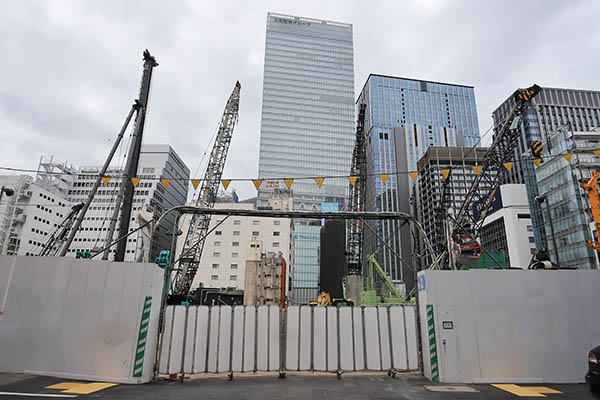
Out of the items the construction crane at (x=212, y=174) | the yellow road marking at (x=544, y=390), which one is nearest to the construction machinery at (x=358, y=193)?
the construction crane at (x=212, y=174)

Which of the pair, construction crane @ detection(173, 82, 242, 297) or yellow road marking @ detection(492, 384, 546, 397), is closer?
yellow road marking @ detection(492, 384, 546, 397)


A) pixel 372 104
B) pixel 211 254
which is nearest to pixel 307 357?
pixel 211 254

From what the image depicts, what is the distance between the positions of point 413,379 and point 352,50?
168762 mm

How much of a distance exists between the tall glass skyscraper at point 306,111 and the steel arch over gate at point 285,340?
104504 millimetres

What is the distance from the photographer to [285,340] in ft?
32.7

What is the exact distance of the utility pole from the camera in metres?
18.4

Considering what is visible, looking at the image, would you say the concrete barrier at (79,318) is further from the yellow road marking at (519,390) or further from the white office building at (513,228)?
the white office building at (513,228)

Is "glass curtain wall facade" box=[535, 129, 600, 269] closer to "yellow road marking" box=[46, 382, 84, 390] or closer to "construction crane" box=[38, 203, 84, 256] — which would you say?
"yellow road marking" box=[46, 382, 84, 390]

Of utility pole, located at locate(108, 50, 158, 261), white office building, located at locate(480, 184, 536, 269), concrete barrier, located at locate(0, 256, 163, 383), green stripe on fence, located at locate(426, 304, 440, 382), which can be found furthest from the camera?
white office building, located at locate(480, 184, 536, 269)

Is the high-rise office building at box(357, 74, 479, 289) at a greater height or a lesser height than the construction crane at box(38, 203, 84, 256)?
greater

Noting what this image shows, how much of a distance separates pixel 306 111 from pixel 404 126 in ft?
164

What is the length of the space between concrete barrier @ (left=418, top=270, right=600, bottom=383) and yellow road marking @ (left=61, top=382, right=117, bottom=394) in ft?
30.2

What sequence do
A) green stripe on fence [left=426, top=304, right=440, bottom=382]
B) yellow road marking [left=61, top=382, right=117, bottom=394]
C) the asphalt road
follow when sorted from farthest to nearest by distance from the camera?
green stripe on fence [left=426, top=304, right=440, bottom=382] < yellow road marking [left=61, top=382, right=117, bottom=394] < the asphalt road

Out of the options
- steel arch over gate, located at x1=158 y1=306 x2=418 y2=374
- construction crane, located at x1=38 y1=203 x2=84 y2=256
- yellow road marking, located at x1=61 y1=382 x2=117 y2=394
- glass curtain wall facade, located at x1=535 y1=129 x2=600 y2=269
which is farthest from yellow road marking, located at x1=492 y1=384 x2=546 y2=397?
glass curtain wall facade, located at x1=535 y1=129 x2=600 y2=269
